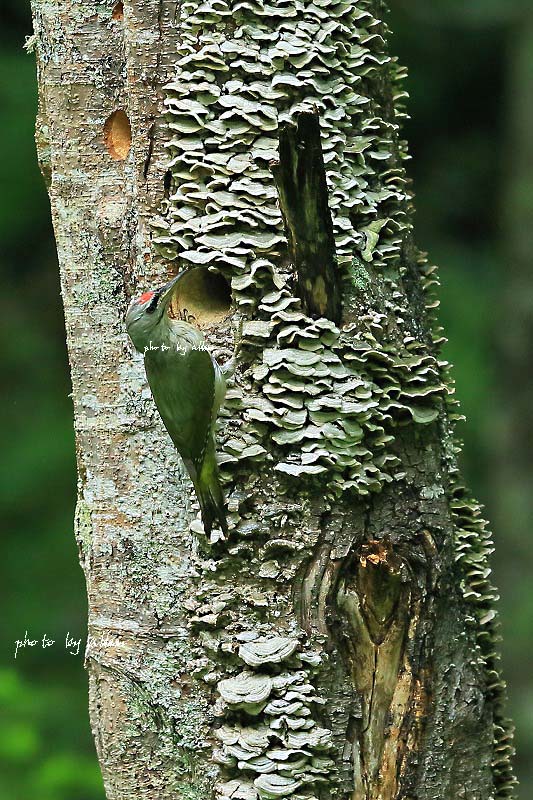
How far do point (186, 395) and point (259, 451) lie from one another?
0.89ft

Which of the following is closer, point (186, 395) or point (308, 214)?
point (308, 214)

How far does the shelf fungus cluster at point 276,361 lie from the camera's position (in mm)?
2184

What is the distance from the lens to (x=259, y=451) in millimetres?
2236

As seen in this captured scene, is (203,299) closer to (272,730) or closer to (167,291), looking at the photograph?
(167,291)

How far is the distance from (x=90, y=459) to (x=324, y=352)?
0.60 meters

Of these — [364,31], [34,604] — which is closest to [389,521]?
[364,31]

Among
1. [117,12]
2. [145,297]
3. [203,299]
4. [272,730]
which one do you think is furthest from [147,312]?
[272,730]

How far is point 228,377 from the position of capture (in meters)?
2.30

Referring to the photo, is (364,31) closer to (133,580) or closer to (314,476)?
(314,476)

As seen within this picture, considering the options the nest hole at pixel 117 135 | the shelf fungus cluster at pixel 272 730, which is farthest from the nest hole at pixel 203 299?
the shelf fungus cluster at pixel 272 730

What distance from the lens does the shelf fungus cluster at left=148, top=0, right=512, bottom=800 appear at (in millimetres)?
2184

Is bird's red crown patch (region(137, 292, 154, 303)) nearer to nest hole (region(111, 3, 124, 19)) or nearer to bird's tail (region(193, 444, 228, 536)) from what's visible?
bird's tail (region(193, 444, 228, 536))

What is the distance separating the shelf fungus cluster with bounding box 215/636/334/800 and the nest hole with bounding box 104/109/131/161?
1130 millimetres

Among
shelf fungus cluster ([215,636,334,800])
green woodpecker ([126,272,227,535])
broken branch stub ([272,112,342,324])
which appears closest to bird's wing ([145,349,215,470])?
green woodpecker ([126,272,227,535])
